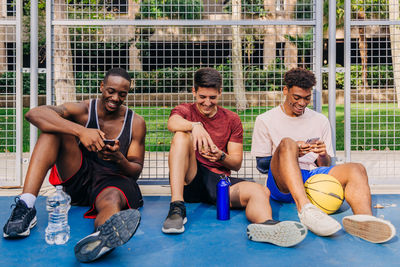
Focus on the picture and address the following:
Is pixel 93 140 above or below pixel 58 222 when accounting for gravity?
above

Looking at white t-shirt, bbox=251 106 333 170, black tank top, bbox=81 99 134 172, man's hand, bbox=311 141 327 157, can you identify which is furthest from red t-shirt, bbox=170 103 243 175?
man's hand, bbox=311 141 327 157

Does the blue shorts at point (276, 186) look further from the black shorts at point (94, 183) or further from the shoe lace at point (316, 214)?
the black shorts at point (94, 183)

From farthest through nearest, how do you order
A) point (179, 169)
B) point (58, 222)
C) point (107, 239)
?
point (179, 169)
point (58, 222)
point (107, 239)

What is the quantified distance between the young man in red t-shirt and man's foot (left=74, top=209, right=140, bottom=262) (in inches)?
23.6

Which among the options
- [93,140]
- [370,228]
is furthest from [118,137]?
[370,228]

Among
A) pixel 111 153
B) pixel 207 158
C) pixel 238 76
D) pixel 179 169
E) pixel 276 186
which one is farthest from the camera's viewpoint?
pixel 238 76

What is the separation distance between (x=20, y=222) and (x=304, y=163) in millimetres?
2553

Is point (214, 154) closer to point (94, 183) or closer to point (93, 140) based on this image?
point (93, 140)

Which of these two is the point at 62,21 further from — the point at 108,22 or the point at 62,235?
the point at 62,235

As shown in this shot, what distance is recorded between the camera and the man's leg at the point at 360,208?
2863 millimetres

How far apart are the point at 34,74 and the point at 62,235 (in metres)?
2.36

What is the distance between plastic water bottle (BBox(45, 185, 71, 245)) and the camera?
2.96m

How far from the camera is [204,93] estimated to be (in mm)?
3654

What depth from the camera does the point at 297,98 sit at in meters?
3.73
